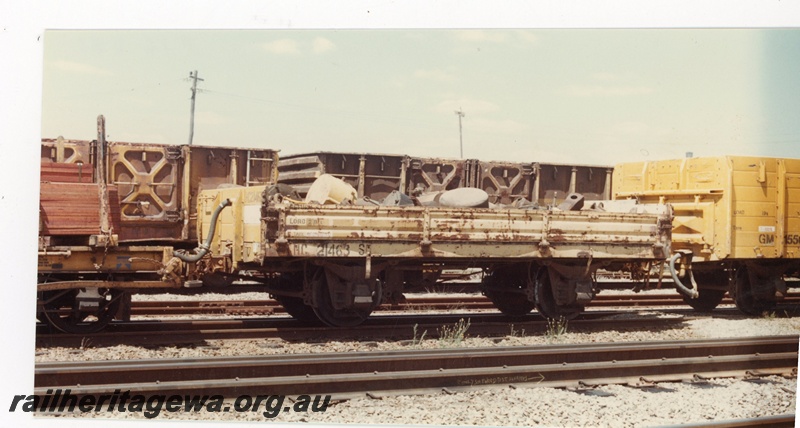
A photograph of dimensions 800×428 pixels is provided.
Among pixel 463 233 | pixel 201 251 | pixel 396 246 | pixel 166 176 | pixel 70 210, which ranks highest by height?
pixel 166 176

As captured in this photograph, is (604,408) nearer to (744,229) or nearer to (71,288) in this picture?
(71,288)

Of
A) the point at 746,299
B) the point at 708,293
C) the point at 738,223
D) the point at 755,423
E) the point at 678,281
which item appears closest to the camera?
the point at 755,423

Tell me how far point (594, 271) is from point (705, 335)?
1.99 metres

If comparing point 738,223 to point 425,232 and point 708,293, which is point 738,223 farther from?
point 425,232

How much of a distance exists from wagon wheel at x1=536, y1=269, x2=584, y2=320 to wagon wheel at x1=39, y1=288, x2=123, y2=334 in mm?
6187

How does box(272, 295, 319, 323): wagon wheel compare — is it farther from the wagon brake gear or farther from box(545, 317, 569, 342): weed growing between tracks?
box(545, 317, 569, 342): weed growing between tracks

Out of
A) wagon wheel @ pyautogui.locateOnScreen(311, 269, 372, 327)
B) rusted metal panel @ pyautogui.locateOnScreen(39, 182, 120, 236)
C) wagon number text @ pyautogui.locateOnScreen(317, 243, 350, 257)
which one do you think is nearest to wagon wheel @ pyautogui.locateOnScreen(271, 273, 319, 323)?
wagon wheel @ pyautogui.locateOnScreen(311, 269, 372, 327)

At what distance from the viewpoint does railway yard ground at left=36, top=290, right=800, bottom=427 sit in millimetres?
7965

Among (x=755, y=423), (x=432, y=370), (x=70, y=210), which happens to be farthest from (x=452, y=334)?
(x=70, y=210)

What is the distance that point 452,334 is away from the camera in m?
11.7

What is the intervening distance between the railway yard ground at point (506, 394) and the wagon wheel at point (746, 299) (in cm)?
229

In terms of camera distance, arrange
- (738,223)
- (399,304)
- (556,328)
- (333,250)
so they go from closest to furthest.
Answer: (333,250) < (556,328) < (738,223) < (399,304)

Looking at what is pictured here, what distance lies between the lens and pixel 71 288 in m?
10.4

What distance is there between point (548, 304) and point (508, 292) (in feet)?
2.94
